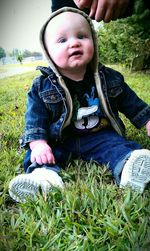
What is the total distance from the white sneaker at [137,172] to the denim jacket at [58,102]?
0.21 m

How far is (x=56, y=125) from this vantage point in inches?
37.7

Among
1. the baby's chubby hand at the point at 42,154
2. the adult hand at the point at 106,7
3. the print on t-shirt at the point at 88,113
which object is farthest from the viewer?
the print on t-shirt at the point at 88,113

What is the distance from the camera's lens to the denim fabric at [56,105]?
0.93 meters

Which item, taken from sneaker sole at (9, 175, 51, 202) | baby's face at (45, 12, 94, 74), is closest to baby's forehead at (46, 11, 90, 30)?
baby's face at (45, 12, 94, 74)

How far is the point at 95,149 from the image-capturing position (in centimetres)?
96

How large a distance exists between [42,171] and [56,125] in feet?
0.54

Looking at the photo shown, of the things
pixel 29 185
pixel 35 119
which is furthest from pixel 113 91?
pixel 29 185

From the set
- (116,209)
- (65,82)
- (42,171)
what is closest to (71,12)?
(65,82)

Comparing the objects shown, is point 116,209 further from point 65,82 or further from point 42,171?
point 65,82

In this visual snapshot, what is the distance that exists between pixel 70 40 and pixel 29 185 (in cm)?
33

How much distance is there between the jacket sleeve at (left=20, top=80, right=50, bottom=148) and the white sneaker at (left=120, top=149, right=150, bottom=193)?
8.3 inches

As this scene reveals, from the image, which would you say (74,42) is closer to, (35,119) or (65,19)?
(65,19)

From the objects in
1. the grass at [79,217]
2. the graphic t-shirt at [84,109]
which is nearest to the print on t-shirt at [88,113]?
the graphic t-shirt at [84,109]

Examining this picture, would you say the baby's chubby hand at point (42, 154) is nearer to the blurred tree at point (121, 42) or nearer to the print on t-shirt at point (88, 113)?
the print on t-shirt at point (88, 113)
